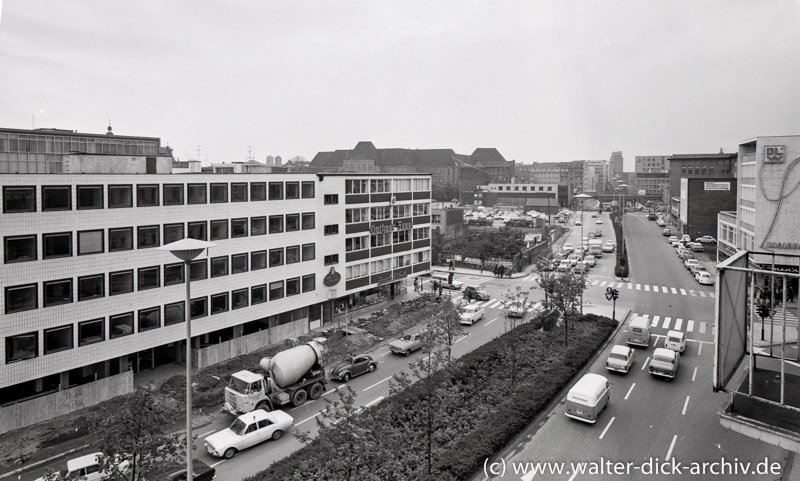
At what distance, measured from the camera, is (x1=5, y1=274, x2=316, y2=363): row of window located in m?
20.8

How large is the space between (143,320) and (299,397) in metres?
8.61

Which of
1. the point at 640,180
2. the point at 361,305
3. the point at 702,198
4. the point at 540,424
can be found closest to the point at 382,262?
the point at 361,305

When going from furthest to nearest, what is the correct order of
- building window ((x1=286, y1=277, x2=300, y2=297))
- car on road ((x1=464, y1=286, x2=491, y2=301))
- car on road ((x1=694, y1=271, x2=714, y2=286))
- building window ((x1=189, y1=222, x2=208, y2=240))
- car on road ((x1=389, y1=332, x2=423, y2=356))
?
1. car on road ((x1=694, y1=271, x2=714, y2=286))
2. car on road ((x1=464, y1=286, x2=491, y2=301))
3. building window ((x1=286, y1=277, x2=300, y2=297))
4. car on road ((x1=389, y1=332, x2=423, y2=356))
5. building window ((x1=189, y1=222, x2=208, y2=240))

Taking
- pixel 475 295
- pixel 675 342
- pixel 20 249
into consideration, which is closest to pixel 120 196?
pixel 20 249

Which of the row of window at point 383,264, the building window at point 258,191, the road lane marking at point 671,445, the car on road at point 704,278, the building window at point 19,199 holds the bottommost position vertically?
the road lane marking at point 671,445

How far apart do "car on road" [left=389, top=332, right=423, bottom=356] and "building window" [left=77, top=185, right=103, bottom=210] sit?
15940mm

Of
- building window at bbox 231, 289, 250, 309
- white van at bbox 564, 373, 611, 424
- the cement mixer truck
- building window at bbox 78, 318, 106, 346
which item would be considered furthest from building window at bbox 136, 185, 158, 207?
white van at bbox 564, 373, 611, 424

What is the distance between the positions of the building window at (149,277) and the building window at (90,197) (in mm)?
3551

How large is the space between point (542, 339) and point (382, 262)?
14.1 m

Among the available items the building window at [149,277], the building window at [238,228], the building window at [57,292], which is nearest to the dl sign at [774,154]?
the building window at [238,228]

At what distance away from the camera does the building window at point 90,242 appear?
2241 cm

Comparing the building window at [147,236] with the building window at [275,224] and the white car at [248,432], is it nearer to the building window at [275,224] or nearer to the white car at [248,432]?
the building window at [275,224]

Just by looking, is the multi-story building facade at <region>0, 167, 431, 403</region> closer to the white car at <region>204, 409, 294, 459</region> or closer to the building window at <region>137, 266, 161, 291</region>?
the building window at <region>137, 266, 161, 291</region>

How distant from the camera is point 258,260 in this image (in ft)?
99.3
